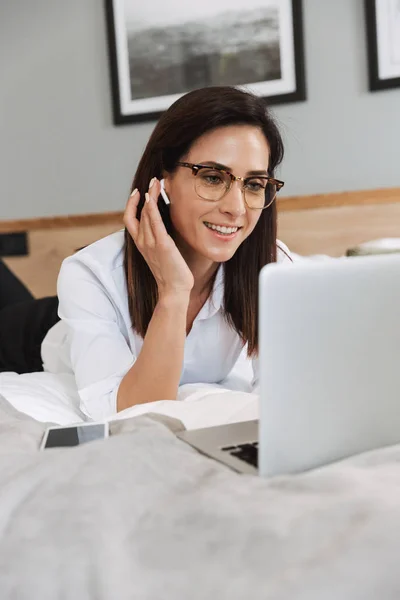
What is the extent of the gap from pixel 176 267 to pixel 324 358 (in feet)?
2.45

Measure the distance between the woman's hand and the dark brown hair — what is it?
0.20 ft

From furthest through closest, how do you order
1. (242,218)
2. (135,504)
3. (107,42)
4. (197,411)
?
(107,42)
(242,218)
(197,411)
(135,504)

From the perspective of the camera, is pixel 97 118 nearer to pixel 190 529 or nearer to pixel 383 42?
pixel 383 42

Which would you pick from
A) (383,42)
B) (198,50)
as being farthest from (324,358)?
(198,50)

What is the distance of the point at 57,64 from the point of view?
8.64 ft

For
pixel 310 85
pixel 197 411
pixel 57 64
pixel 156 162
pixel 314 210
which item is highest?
pixel 57 64

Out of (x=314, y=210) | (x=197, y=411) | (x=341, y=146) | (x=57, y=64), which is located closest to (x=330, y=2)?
(x=341, y=146)

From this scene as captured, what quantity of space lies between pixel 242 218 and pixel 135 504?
93 centimetres

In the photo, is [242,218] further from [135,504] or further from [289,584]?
[289,584]

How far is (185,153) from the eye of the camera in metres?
1.43

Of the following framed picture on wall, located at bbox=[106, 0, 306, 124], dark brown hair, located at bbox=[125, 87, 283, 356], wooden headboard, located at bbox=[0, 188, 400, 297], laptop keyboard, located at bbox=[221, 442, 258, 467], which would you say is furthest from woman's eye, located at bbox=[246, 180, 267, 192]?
framed picture on wall, located at bbox=[106, 0, 306, 124]

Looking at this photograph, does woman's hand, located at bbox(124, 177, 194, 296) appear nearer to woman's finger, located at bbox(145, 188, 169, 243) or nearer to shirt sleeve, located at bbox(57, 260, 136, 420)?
woman's finger, located at bbox(145, 188, 169, 243)

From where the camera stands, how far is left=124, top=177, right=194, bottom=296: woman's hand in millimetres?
1349

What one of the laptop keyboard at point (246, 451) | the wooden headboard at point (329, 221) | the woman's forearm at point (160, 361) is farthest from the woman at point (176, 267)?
the wooden headboard at point (329, 221)
